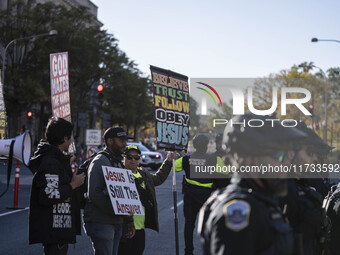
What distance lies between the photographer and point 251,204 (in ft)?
7.83

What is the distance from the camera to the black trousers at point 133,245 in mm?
6121

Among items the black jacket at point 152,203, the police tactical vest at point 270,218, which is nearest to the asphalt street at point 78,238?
the black jacket at point 152,203

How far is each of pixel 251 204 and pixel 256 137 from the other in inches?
14.4

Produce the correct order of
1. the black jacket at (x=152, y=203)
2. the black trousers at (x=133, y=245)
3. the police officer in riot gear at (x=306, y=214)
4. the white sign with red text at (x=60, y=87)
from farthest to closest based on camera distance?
the white sign with red text at (x=60, y=87) → the black jacket at (x=152, y=203) → the black trousers at (x=133, y=245) → the police officer in riot gear at (x=306, y=214)

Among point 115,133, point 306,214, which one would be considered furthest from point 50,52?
point 306,214

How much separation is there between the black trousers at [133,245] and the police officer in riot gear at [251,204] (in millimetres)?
3457

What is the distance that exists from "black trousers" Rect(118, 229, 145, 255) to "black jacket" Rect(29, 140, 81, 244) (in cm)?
118

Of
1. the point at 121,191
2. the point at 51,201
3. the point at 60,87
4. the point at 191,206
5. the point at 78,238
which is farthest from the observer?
the point at 60,87

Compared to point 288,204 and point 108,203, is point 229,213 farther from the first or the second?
point 108,203

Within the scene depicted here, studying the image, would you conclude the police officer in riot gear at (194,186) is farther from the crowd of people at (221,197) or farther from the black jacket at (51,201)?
the black jacket at (51,201)

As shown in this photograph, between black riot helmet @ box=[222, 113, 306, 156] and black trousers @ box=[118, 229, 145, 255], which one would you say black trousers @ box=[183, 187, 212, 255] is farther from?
black riot helmet @ box=[222, 113, 306, 156]

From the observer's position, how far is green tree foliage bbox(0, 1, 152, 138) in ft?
134

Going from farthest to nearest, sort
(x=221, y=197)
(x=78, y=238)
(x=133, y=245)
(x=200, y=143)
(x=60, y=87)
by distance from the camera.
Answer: (x=60, y=87), (x=78, y=238), (x=200, y=143), (x=133, y=245), (x=221, y=197)

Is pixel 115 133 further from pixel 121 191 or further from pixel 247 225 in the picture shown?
pixel 247 225
